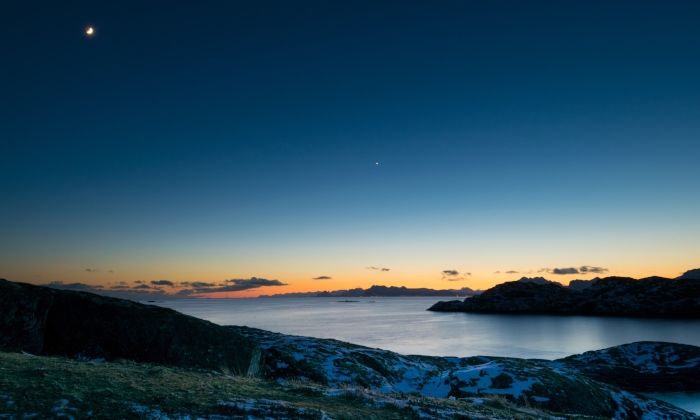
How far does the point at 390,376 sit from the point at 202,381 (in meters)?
21.0

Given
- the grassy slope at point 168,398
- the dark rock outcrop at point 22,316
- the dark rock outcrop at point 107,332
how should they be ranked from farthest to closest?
the dark rock outcrop at point 107,332, the dark rock outcrop at point 22,316, the grassy slope at point 168,398

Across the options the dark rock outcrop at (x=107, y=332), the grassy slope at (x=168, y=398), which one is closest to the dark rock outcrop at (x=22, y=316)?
the dark rock outcrop at (x=107, y=332)

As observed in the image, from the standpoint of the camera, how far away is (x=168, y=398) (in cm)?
1044

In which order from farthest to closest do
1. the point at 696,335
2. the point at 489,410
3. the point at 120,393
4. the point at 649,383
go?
the point at 696,335, the point at 649,383, the point at 489,410, the point at 120,393

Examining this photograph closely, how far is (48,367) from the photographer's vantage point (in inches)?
476

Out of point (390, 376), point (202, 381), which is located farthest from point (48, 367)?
point (390, 376)

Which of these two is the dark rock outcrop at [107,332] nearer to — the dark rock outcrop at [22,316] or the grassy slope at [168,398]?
the dark rock outcrop at [22,316]

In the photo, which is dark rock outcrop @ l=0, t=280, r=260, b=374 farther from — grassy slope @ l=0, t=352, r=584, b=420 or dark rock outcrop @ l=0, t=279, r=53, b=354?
grassy slope @ l=0, t=352, r=584, b=420

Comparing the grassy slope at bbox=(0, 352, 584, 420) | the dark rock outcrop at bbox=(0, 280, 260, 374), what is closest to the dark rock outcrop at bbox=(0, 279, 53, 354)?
the dark rock outcrop at bbox=(0, 280, 260, 374)

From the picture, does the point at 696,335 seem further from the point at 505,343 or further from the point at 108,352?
the point at 108,352

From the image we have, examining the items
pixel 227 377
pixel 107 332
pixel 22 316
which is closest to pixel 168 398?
pixel 227 377

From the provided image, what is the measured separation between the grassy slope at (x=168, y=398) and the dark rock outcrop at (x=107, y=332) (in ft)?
23.7

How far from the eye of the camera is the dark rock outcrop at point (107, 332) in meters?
20.7

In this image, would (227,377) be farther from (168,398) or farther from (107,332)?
(107,332)
